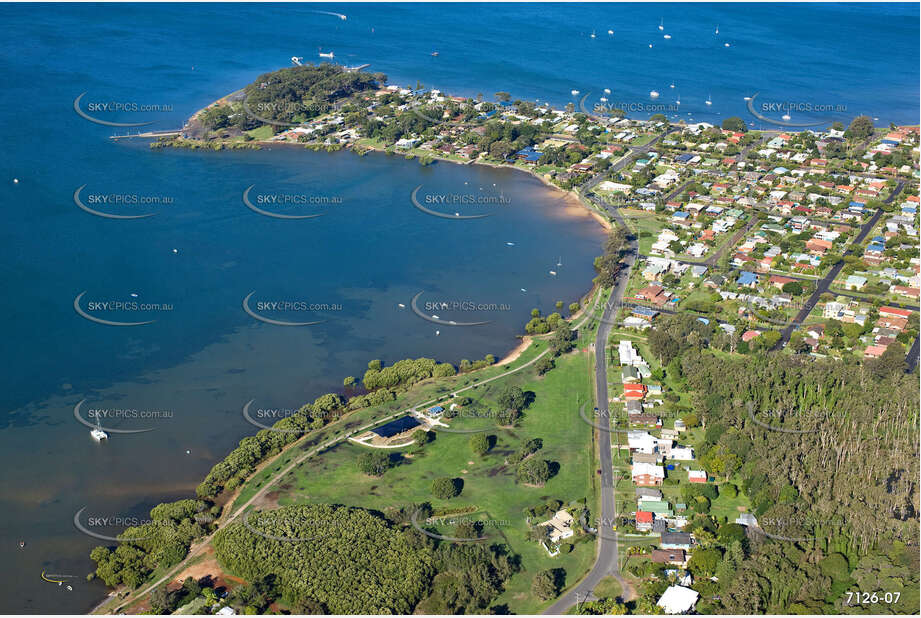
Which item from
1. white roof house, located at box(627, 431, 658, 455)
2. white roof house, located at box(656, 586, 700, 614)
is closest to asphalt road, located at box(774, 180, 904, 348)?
white roof house, located at box(627, 431, 658, 455)

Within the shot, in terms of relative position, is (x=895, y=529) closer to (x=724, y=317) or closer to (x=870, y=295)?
(x=724, y=317)

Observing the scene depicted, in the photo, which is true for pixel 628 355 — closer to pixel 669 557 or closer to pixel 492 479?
pixel 492 479

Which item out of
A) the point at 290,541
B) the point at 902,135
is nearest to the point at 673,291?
the point at 290,541

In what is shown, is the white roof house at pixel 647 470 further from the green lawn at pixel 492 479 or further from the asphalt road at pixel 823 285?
the asphalt road at pixel 823 285

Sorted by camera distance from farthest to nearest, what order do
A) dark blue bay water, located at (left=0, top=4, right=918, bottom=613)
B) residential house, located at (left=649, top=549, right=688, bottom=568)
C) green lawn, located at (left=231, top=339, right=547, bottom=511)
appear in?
dark blue bay water, located at (left=0, top=4, right=918, bottom=613) → green lawn, located at (left=231, top=339, right=547, bottom=511) → residential house, located at (left=649, top=549, right=688, bottom=568)

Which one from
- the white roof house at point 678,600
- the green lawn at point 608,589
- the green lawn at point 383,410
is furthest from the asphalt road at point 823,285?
the green lawn at point 608,589

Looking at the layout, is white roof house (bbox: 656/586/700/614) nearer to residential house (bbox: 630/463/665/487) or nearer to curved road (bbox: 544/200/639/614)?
curved road (bbox: 544/200/639/614)
